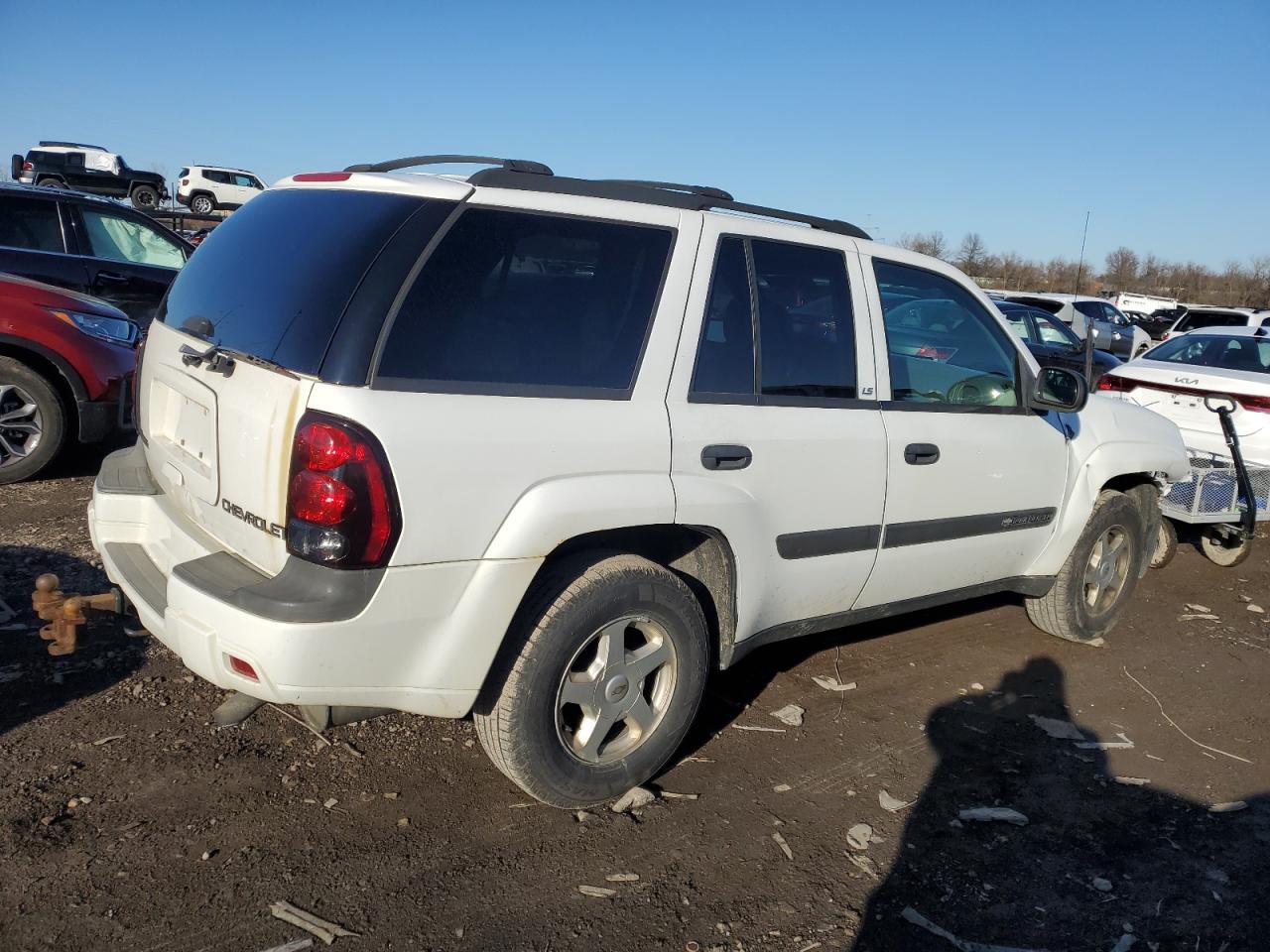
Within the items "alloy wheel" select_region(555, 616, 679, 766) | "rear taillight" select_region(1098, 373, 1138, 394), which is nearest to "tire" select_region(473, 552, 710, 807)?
"alloy wheel" select_region(555, 616, 679, 766)

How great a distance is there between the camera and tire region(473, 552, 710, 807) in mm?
2910

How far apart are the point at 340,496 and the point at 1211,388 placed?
22.2 feet

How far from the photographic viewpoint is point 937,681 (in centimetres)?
454

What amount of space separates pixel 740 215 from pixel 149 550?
7.51 feet

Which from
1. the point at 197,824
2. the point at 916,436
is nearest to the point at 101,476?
the point at 197,824

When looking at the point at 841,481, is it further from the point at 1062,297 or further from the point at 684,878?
the point at 1062,297

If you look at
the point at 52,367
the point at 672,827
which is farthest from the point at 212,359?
the point at 52,367

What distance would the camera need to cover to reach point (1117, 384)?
791 centimetres

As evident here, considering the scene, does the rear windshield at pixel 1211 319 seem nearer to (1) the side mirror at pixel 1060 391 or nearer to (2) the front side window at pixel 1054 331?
(2) the front side window at pixel 1054 331

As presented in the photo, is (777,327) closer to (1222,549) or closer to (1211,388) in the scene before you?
(1222,549)

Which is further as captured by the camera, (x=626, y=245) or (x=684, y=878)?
(x=626, y=245)

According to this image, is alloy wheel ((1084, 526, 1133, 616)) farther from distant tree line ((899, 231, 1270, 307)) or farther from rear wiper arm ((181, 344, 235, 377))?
distant tree line ((899, 231, 1270, 307))

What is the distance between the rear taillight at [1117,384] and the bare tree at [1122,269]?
Result: 201 feet

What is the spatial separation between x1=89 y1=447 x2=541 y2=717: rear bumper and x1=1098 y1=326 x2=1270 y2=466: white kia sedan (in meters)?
5.82
